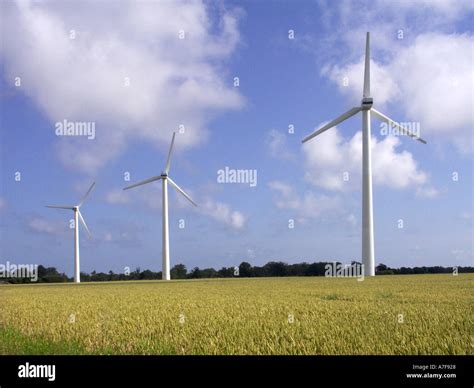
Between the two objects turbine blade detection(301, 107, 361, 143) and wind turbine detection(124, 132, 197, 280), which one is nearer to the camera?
turbine blade detection(301, 107, 361, 143)

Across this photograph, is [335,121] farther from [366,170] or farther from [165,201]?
[165,201]

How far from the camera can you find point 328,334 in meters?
10.1

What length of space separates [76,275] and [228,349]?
87729mm
